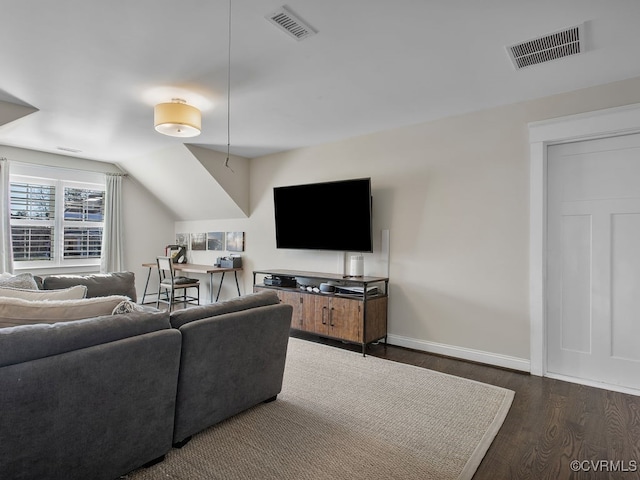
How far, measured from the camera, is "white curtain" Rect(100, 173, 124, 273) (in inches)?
224

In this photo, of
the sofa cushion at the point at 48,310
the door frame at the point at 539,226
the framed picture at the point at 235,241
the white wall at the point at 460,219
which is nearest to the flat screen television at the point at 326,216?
the white wall at the point at 460,219

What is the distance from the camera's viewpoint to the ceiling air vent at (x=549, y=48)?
84.0 inches

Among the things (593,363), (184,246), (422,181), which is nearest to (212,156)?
(184,246)

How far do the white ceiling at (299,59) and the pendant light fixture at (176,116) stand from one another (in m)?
0.11

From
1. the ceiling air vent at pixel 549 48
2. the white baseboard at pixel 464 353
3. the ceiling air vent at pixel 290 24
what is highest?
the ceiling air vent at pixel 549 48

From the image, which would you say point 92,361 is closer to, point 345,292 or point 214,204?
point 345,292

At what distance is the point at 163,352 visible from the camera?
1757 mm

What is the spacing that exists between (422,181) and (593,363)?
2.15 metres

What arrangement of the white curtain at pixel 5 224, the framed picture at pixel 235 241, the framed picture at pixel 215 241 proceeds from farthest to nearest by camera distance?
the framed picture at pixel 215 241, the framed picture at pixel 235 241, the white curtain at pixel 5 224

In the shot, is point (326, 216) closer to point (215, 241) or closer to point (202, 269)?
point (202, 269)

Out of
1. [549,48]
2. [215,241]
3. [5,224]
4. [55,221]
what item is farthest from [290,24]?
[55,221]

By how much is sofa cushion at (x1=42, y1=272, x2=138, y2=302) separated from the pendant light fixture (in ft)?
5.18

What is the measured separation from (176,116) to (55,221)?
12.3ft

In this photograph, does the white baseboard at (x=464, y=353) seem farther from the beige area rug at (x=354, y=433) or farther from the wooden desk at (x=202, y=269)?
the wooden desk at (x=202, y=269)
